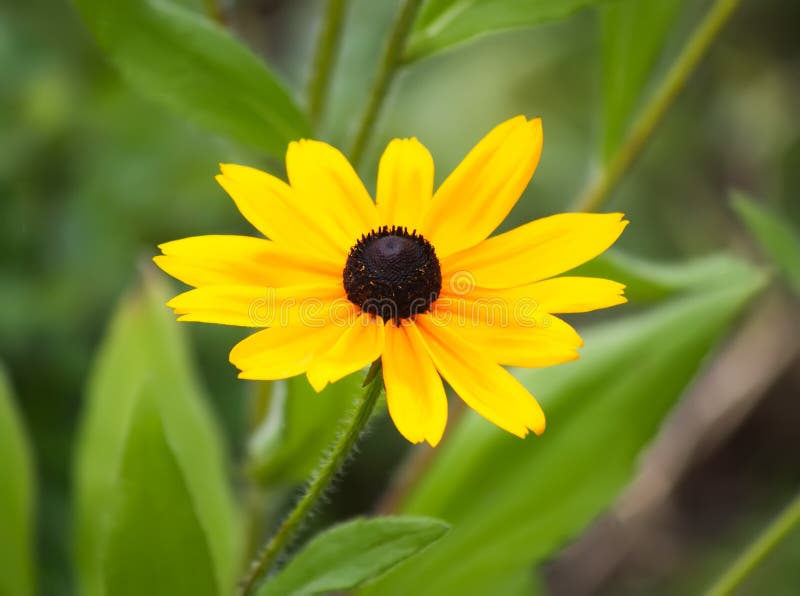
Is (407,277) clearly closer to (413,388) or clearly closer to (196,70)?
(413,388)

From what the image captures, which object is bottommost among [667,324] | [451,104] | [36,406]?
[667,324]

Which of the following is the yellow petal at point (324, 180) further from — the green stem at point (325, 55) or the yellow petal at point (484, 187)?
the green stem at point (325, 55)

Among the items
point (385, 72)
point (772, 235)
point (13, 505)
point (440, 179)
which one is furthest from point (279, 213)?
point (440, 179)

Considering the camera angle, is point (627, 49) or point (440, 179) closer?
point (627, 49)

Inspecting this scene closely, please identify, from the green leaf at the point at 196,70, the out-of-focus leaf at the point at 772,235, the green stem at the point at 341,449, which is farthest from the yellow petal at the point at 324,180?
the out-of-focus leaf at the point at 772,235

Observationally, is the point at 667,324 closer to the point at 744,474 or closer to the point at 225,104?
the point at 225,104

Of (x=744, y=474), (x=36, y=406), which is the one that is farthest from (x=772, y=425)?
(x=36, y=406)
